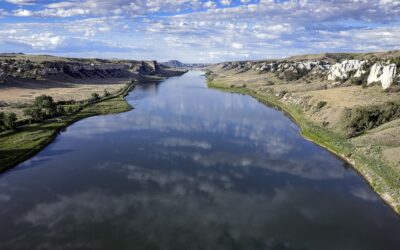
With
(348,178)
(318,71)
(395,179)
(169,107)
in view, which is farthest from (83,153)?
(318,71)

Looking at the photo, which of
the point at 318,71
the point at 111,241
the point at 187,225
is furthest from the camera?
the point at 318,71

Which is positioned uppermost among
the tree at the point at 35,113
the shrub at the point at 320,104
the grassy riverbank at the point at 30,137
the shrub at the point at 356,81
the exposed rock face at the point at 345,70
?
the exposed rock face at the point at 345,70

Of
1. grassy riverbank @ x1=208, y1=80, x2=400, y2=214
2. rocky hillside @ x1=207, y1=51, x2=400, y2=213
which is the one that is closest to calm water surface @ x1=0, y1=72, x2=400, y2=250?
grassy riverbank @ x1=208, y1=80, x2=400, y2=214

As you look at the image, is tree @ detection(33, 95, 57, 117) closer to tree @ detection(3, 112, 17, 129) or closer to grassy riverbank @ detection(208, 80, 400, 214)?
tree @ detection(3, 112, 17, 129)

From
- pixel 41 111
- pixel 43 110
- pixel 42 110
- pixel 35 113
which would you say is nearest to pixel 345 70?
pixel 43 110

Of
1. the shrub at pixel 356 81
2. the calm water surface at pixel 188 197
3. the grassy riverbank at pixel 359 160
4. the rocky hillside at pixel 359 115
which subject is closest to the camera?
the calm water surface at pixel 188 197

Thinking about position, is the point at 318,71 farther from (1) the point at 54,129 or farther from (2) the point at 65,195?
(2) the point at 65,195

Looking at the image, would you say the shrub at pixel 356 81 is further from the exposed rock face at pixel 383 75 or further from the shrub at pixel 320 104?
the shrub at pixel 320 104

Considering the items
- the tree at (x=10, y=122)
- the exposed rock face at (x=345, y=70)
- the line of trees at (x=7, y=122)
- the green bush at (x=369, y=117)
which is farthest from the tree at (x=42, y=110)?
the exposed rock face at (x=345, y=70)
